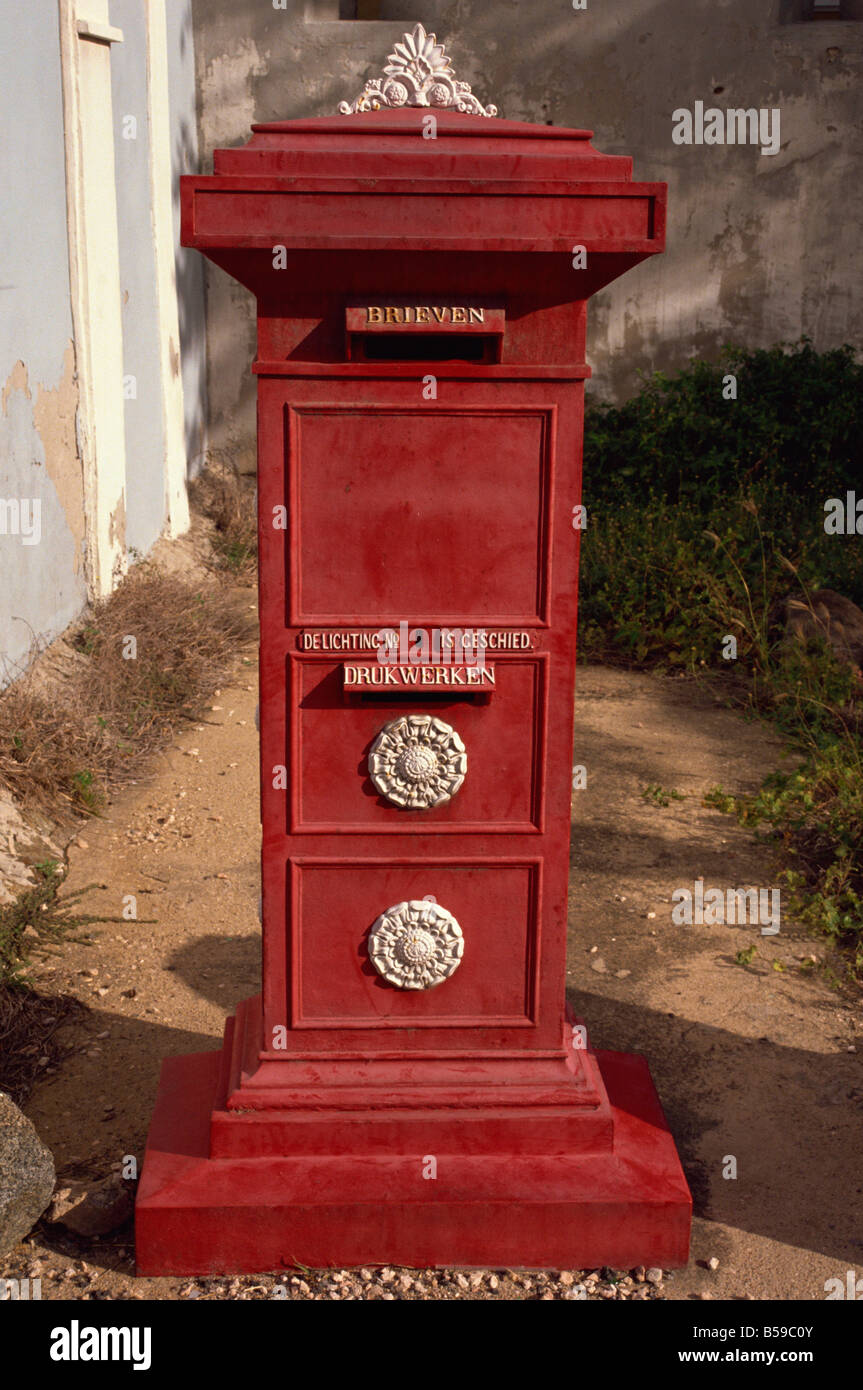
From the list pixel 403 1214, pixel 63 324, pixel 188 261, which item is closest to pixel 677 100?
pixel 188 261

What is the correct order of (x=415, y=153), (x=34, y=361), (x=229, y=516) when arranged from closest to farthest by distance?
1. (x=415, y=153)
2. (x=34, y=361)
3. (x=229, y=516)

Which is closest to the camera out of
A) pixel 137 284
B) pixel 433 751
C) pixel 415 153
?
pixel 415 153

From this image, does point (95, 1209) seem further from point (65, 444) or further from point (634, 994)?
point (65, 444)

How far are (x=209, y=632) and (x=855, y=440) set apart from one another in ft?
18.1

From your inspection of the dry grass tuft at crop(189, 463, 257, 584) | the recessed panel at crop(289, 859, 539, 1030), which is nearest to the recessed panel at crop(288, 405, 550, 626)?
the recessed panel at crop(289, 859, 539, 1030)

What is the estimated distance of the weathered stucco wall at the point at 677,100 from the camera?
10.0 meters

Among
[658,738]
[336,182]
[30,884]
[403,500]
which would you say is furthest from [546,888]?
[658,738]

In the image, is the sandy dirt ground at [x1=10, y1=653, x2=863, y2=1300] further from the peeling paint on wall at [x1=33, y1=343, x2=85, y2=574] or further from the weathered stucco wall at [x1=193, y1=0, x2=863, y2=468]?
the weathered stucco wall at [x1=193, y1=0, x2=863, y2=468]

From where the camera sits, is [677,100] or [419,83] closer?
[419,83]

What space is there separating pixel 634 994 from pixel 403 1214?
1602 mm

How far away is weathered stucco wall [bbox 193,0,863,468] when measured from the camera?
1002 cm

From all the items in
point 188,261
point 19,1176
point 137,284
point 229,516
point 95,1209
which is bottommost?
→ point 95,1209

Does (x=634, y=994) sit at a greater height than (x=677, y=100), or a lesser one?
lesser

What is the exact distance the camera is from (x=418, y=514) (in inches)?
115
